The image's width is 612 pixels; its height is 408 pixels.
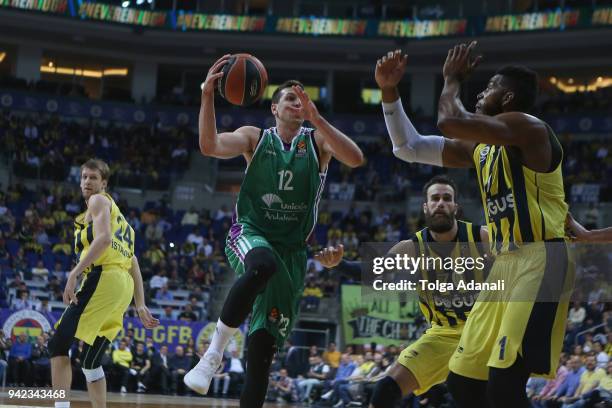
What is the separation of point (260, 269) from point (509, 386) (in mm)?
1684

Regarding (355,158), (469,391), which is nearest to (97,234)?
(355,158)

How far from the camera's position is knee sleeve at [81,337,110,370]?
263 inches

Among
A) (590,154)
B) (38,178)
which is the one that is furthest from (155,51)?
(590,154)

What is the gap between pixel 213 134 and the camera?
5516mm

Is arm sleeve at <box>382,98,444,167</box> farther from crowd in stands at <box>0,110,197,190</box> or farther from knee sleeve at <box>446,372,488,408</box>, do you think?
crowd in stands at <box>0,110,197,190</box>

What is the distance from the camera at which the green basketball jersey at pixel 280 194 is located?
5766mm

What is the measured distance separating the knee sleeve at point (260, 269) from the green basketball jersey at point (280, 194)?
493 millimetres

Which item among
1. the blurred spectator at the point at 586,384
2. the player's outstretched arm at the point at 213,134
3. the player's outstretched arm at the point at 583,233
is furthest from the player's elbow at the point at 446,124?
the blurred spectator at the point at 586,384

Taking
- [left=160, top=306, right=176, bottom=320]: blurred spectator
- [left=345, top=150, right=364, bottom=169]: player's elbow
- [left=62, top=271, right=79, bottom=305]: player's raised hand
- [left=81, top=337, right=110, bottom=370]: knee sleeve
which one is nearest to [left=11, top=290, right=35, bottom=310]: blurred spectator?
[left=160, top=306, right=176, bottom=320]: blurred spectator

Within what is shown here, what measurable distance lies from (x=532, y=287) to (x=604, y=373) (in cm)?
793

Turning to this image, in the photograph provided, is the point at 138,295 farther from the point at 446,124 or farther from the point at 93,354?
the point at 446,124

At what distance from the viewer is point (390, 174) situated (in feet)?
93.1

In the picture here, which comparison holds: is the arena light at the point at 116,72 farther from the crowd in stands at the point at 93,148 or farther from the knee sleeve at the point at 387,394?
the knee sleeve at the point at 387,394

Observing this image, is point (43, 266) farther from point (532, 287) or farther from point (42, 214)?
point (532, 287)
